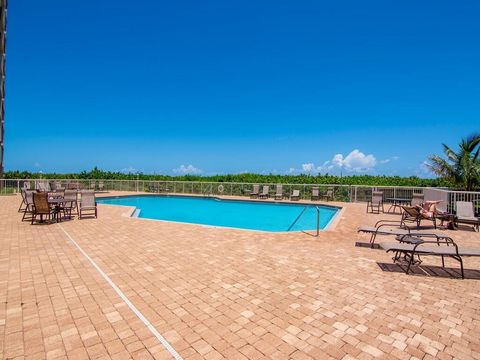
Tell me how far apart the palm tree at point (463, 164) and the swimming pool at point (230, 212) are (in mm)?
5318

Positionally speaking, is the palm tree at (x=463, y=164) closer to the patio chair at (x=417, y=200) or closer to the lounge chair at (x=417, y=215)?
the patio chair at (x=417, y=200)

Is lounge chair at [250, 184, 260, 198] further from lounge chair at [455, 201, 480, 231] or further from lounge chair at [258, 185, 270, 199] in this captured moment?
lounge chair at [455, 201, 480, 231]

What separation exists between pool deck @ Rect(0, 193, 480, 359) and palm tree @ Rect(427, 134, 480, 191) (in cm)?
890

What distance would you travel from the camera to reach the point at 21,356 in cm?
250

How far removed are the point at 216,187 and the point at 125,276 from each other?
678 inches

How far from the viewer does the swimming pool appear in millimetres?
12778

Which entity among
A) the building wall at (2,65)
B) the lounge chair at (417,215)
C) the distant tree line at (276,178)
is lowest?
the lounge chair at (417,215)

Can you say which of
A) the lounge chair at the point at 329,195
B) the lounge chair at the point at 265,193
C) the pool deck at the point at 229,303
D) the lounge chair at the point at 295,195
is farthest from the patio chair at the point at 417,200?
the lounge chair at the point at 265,193

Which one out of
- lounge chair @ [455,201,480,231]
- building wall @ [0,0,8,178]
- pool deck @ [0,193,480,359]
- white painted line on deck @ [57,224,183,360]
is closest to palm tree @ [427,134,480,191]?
lounge chair @ [455,201,480,231]

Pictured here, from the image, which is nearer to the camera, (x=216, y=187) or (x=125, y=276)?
(x=125, y=276)

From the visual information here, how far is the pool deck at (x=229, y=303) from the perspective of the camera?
8.77 feet

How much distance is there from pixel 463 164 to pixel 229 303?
45.2 ft

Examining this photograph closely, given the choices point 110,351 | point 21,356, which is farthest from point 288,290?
point 21,356

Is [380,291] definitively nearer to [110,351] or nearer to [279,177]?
[110,351]
